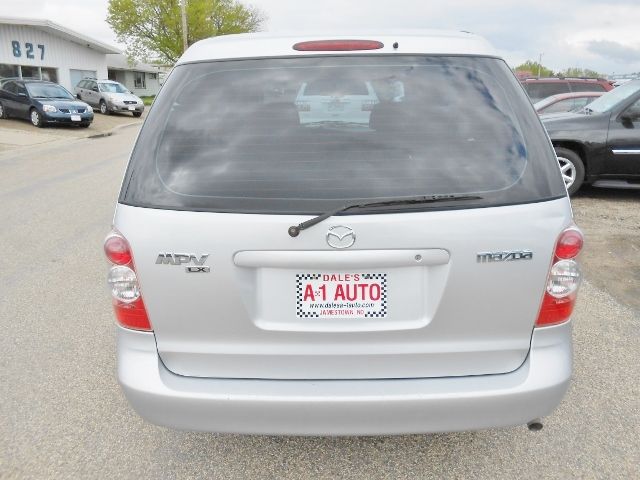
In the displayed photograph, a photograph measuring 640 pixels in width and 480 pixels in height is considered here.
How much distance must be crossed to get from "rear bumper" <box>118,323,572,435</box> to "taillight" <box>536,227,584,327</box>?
0.18 feet

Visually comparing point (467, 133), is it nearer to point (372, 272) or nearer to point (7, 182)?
point (372, 272)

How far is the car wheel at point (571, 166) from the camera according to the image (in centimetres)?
771

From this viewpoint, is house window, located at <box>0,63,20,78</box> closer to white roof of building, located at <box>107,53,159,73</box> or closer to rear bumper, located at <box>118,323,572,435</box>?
white roof of building, located at <box>107,53,159,73</box>

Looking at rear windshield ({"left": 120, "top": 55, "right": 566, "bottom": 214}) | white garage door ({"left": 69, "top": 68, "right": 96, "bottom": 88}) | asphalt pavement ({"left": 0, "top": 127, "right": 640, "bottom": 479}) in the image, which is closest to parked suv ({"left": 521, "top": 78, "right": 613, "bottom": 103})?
asphalt pavement ({"left": 0, "top": 127, "right": 640, "bottom": 479})

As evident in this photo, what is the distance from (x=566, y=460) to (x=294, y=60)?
7.10 ft

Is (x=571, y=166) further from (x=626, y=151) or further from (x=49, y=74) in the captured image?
(x=49, y=74)

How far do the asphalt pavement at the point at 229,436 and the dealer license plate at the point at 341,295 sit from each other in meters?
0.93

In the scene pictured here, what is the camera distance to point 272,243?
6.31 feet

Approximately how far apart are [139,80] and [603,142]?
183 ft

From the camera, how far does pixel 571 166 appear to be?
7.74 m

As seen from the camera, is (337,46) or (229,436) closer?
(337,46)

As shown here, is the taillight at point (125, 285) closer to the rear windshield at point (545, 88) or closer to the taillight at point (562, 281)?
the taillight at point (562, 281)

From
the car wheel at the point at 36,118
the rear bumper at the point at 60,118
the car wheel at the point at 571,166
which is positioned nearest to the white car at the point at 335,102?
the car wheel at the point at 571,166

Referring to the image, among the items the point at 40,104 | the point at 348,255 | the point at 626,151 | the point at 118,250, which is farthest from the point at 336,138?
the point at 40,104
